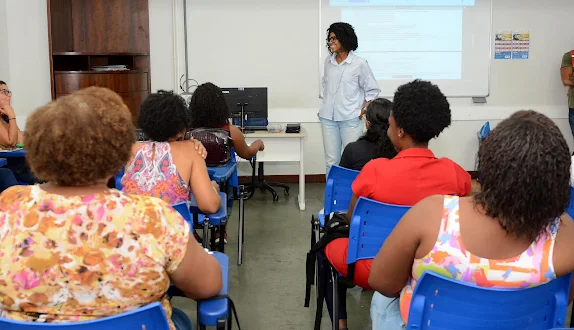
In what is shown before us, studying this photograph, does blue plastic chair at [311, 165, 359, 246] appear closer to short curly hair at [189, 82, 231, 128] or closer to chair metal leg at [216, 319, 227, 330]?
short curly hair at [189, 82, 231, 128]

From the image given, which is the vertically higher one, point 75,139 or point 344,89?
point 344,89

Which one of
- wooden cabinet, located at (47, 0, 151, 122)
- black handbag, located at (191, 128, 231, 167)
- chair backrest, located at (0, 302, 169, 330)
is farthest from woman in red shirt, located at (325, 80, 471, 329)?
wooden cabinet, located at (47, 0, 151, 122)

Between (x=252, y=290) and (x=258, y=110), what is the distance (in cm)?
231

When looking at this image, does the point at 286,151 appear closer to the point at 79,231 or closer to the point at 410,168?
the point at 410,168

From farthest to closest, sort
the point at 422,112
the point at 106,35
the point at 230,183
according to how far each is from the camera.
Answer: the point at 106,35 → the point at 230,183 → the point at 422,112

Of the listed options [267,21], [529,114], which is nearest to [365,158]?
[529,114]

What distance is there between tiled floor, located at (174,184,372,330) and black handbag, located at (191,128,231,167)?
721mm

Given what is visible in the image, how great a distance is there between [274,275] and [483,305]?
2.39 m

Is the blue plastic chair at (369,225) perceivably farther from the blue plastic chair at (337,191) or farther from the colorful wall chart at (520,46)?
the colorful wall chart at (520,46)

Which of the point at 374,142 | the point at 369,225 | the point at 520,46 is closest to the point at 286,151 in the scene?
the point at 374,142

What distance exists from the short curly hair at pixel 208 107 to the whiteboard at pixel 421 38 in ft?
9.05

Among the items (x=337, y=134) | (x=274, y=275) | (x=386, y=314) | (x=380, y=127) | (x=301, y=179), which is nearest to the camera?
(x=386, y=314)

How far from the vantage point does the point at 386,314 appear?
173cm

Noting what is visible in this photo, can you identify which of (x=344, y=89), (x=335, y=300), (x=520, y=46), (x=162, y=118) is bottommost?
(x=335, y=300)
